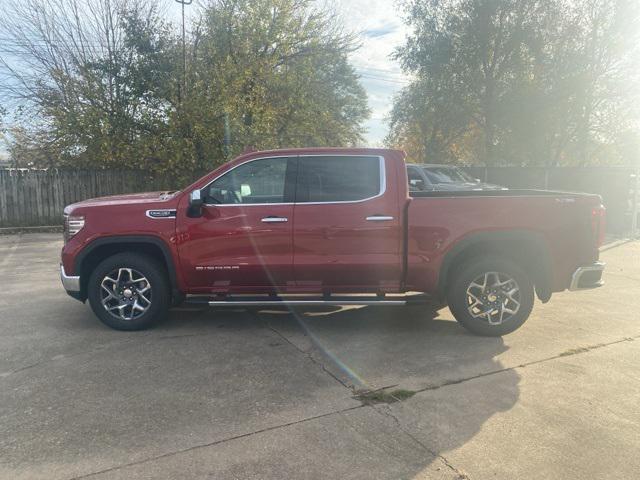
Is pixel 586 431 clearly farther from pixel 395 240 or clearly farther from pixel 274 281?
pixel 274 281

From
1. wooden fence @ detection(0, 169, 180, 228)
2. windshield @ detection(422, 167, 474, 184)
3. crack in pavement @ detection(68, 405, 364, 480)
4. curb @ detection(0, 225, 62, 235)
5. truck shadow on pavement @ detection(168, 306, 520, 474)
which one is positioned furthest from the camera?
wooden fence @ detection(0, 169, 180, 228)

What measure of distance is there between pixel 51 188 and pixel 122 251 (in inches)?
479

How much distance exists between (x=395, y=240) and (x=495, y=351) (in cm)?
146

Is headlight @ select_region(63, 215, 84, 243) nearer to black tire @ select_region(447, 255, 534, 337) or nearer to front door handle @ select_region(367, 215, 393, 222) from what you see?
front door handle @ select_region(367, 215, 393, 222)

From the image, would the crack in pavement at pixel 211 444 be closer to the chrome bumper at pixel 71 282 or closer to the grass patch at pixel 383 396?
the grass patch at pixel 383 396

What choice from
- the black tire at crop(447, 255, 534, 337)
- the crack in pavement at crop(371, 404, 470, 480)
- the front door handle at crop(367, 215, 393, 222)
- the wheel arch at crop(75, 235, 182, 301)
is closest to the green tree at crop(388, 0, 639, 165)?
the black tire at crop(447, 255, 534, 337)

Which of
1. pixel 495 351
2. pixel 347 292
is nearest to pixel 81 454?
pixel 347 292

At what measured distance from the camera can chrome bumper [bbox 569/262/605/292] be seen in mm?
5039

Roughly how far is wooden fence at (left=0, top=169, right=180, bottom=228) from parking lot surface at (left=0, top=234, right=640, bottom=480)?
10.7m

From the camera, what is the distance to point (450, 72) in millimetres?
20000

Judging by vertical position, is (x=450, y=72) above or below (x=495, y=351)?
above

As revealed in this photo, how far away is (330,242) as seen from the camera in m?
5.07

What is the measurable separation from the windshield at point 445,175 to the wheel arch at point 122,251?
27.2 feet

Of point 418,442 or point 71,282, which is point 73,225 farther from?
point 418,442
